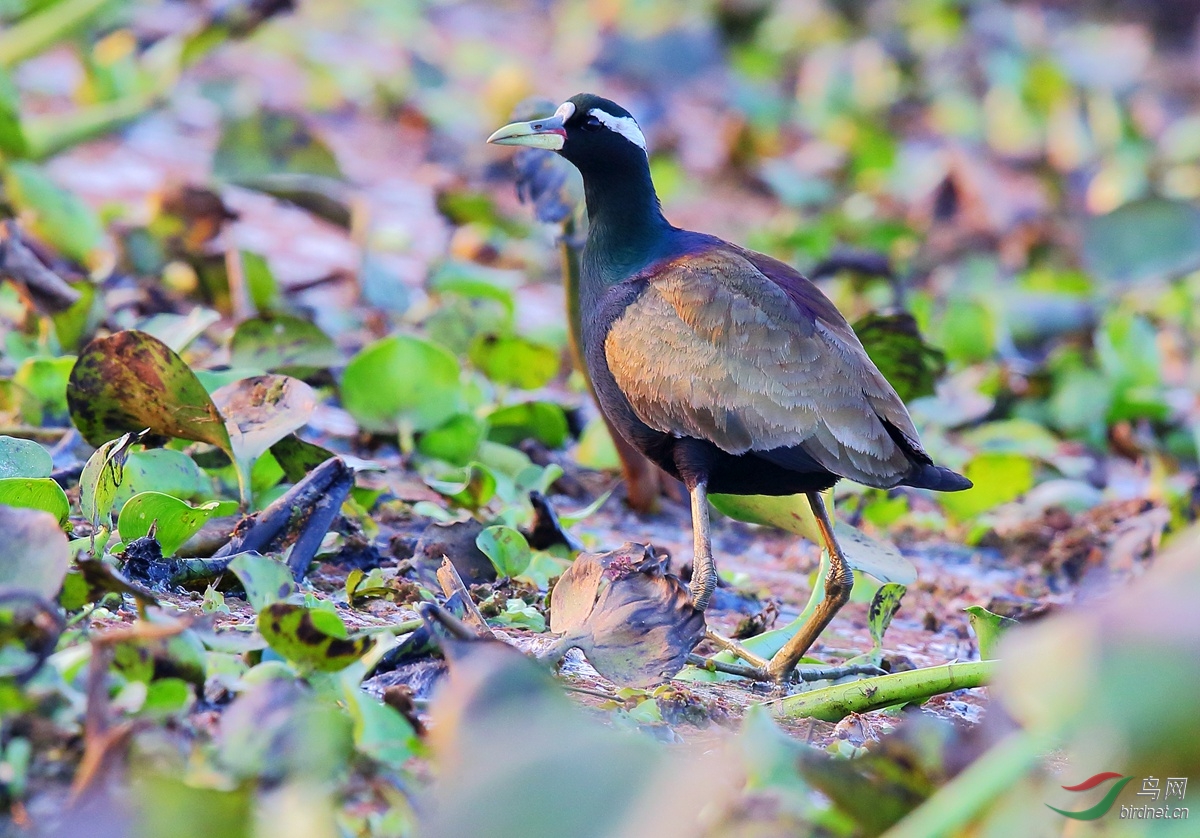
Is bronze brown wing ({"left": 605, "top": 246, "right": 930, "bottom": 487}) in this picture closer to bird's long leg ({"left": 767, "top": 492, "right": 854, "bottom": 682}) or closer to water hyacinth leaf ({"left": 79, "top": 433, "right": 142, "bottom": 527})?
bird's long leg ({"left": 767, "top": 492, "right": 854, "bottom": 682})

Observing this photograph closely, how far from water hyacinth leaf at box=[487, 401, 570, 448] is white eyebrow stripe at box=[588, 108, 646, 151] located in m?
0.92

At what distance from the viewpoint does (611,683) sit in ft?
9.08

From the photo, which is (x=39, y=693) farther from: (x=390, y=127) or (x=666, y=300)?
(x=390, y=127)

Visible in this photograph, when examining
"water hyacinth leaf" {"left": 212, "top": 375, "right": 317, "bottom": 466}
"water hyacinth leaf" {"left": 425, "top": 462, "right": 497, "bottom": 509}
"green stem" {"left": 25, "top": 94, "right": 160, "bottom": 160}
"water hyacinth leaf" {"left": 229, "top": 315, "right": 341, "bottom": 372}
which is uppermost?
"green stem" {"left": 25, "top": 94, "right": 160, "bottom": 160}

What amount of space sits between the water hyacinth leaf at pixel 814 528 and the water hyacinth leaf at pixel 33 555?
5.61 ft

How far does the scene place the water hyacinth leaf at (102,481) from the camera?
2.86m

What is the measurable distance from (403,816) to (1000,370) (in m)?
3.89

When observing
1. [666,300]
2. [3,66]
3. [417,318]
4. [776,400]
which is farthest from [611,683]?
[3,66]

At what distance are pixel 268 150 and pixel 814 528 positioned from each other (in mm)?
3137

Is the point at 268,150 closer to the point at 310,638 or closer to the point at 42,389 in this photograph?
the point at 42,389

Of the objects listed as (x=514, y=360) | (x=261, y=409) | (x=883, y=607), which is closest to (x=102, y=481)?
(x=261, y=409)

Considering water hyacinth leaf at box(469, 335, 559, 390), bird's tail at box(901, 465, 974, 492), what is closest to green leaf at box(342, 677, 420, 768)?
bird's tail at box(901, 465, 974, 492)

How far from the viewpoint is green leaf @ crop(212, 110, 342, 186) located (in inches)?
220

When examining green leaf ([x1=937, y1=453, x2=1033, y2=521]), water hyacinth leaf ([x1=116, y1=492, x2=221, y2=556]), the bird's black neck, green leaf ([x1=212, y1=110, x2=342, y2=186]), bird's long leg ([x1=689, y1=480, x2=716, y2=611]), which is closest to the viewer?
water hyacinth leaf ([x1=116, y1=492, x2=221, y2=556])
